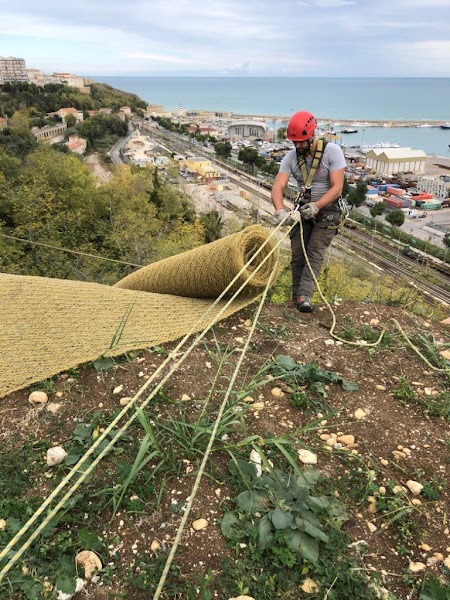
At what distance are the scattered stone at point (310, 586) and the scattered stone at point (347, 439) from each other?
0.80 metres

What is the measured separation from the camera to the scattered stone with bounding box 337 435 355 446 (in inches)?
89.9

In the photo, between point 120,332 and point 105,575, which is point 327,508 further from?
point 120,332

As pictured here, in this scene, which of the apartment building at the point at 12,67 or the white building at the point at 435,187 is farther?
the apartment building at the point at 12,67

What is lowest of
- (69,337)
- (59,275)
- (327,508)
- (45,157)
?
(59,275)

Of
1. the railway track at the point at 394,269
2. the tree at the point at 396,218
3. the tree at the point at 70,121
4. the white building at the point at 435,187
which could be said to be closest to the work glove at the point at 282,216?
the railway track at the point at 394,269

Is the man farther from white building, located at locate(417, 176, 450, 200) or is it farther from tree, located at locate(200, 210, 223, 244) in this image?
white building, located at locate(417, 176, 450, 200)

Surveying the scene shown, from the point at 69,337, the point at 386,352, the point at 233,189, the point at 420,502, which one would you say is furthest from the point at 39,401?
the point at 233,189

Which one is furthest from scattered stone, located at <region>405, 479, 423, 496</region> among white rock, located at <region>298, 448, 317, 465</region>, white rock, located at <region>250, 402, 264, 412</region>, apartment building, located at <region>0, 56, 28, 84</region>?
apartment building, located at <region>0, 56, 28, 84</region>

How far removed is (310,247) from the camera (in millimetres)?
3818

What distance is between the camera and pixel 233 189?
33625 mm

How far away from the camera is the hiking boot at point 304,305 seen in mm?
3668

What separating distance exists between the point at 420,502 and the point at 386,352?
52.9 inches

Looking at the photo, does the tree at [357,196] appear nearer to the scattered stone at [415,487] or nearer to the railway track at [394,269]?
the railway track at [394,269]

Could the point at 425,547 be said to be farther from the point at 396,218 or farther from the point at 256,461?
the point at 396,218
